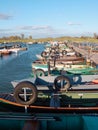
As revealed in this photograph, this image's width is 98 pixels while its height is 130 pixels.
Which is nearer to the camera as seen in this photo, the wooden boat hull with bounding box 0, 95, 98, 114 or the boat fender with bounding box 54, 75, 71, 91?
the wooden boat hull with bounding box 0, 95, 98, 114

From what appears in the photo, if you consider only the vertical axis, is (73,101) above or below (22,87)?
below

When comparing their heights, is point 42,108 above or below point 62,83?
below

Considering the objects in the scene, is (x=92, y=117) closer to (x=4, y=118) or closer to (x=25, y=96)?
(x=4, y=118)

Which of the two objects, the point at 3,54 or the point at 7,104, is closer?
the point at 7,104

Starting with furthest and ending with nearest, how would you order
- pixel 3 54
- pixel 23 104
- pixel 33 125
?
pixel 3 54 → pixel 23 104 → pixel 33 125

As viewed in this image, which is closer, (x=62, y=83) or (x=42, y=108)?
(x=42, y=108)

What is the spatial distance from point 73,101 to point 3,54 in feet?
191

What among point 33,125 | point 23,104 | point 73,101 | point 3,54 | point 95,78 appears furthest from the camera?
point 3,54

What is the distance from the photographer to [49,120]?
11367mm

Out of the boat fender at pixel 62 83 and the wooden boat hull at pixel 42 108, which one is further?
the boat fender at pixel 62 83

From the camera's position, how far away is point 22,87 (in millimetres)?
14758

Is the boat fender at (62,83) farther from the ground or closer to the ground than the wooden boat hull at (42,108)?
farther from the ground

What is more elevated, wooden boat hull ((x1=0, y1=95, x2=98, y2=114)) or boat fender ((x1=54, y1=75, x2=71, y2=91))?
boat fender ((x1=54, y1=75, x2=71, y2=91))

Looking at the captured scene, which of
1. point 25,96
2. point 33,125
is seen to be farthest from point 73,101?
point 33,125
